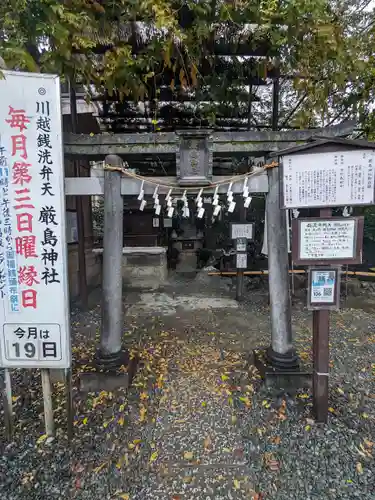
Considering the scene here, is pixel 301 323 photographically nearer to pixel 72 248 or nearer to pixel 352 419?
A: pixel 352 419

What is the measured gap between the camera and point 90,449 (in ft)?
9.58

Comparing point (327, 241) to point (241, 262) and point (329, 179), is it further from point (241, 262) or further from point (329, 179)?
point (241, 262)

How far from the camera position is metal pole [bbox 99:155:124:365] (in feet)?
12.1

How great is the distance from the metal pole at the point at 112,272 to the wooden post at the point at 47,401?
34.4 inches

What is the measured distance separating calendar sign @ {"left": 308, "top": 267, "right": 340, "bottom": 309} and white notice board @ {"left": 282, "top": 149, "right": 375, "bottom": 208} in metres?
0.75

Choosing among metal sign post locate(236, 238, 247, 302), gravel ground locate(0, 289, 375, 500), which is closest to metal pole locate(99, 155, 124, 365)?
gravel ground locate(0, 289, 375, 500)

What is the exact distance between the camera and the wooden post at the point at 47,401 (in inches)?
119

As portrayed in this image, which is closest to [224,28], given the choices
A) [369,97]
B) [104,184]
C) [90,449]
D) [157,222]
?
[104,184]

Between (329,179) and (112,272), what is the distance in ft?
9.36

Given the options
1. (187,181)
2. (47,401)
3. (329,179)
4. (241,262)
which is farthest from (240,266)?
(47,401)

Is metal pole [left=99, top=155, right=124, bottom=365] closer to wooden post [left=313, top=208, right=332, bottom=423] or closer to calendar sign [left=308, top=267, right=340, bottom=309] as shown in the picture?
calendar sign [left=308, top=267, right=340, bottom=309]

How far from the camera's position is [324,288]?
3.18m

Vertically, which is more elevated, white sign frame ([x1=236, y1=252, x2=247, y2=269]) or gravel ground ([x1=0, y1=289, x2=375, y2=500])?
white sign frame ([x1=236, y1=252, x2=247, y2=269])

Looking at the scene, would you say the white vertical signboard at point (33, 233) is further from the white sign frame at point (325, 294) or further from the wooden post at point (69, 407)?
the white sign frame at point (325, 294)
